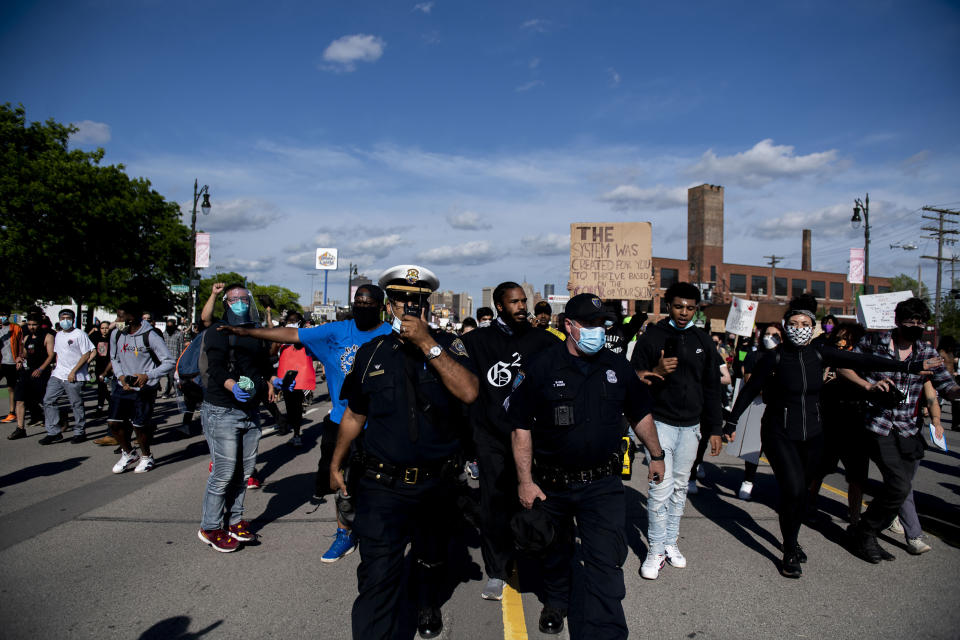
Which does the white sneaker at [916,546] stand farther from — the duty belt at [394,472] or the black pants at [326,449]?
the black pants at [326,449]

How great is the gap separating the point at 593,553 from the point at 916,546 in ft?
12.5

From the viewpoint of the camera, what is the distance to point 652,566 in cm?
449

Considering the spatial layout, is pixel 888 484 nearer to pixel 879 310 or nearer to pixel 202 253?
pixel 879 310

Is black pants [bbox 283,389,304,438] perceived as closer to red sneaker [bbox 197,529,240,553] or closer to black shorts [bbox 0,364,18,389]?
red sneaker [bbox 197,529,240,553]

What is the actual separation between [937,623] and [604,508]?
2476 mm

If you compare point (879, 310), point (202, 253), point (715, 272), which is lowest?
point (879, 310)

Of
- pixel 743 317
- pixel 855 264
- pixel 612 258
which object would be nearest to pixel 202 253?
pixel 612 258

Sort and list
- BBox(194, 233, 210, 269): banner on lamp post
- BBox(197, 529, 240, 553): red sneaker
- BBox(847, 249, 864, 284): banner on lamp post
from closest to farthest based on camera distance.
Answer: BBox(197, 529, 240, 553): red sneaker < BBox(847, 249, 864, 284): banner on lamp post < BBox(194, 233, 210, 269): banner on lamp post

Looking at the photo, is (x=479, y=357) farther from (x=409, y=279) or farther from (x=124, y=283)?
(x=124, y=283)

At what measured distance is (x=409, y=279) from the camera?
3.31m

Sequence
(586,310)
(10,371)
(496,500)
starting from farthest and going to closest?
(10,371), (496,500), (586,310)

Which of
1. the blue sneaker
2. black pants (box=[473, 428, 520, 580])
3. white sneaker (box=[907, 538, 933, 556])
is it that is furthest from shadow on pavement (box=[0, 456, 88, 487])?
white sneaker (box=[907, 538, 933, 556])

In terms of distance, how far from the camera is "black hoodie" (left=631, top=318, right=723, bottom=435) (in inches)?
184

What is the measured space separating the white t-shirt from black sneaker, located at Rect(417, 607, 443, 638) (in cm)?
873
